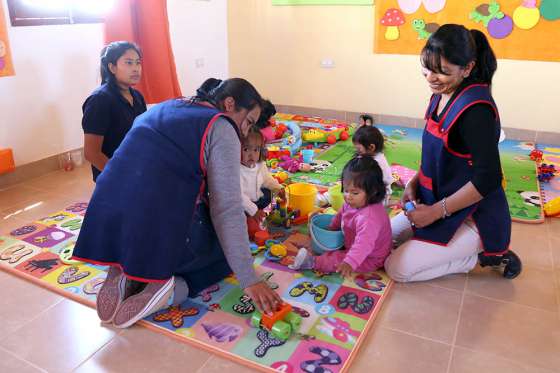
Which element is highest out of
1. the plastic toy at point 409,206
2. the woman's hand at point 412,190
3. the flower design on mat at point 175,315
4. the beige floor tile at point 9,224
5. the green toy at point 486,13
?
the green toy at point 486,13

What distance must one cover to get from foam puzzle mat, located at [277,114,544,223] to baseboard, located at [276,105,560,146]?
3.3 inches

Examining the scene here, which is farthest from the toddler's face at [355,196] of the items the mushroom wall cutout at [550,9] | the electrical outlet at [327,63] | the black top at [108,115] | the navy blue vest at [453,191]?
the electrical outlet at [327,63]

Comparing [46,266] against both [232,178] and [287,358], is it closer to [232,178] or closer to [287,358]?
[232,178]

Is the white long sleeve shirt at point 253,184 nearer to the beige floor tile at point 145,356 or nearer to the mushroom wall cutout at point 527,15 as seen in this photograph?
the beige floor tile at point 145,356

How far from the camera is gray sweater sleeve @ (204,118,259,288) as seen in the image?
56.2 inches

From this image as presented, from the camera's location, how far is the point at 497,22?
353 cm

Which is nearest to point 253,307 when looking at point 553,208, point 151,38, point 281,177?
point 281,177

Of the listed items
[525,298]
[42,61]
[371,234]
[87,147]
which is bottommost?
[525,298]

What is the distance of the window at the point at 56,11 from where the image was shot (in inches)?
106

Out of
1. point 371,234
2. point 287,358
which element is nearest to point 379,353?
point 287,358

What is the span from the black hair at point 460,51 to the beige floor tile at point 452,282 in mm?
721

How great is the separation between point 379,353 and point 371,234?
0.46 m

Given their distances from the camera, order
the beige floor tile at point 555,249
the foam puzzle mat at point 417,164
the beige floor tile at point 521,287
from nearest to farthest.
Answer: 1. the beige floor tile at point 521,287
2. the beige floor tile at point 555,249
3. the foam puzzle mat at point 417,164

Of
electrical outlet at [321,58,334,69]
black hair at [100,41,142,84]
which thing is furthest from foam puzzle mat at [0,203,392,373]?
electrical outlet at [321,58,334,69]
